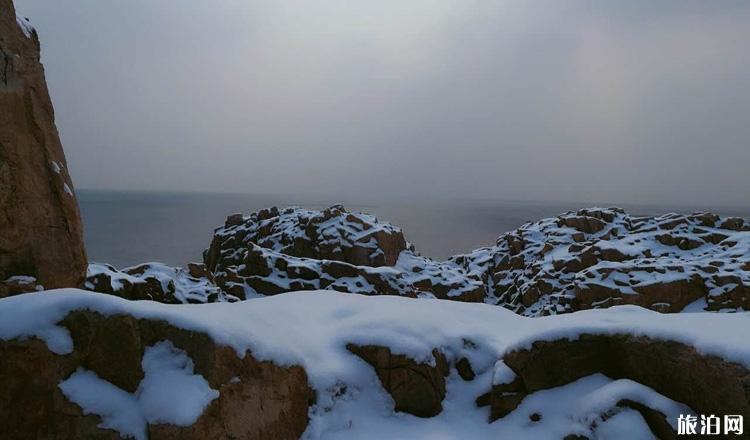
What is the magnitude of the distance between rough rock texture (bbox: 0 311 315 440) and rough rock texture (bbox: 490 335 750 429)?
4293mm

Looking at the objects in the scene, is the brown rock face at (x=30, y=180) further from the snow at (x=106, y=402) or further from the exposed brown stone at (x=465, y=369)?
the exposed brown stone at (x=465, y=369)

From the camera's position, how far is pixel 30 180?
13156 millimetres

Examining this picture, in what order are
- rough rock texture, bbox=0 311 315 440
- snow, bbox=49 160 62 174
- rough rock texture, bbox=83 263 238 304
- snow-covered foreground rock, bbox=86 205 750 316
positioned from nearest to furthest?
rough rock texture, bbox=0 311 315 440
snow, bbox=49 160 62 174
rough rock texture, bbox=83 263 238 304
snow-covered foreground rock, bbox=86 205 750 316

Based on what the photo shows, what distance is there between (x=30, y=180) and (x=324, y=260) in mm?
26930

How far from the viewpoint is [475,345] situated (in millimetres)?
10047

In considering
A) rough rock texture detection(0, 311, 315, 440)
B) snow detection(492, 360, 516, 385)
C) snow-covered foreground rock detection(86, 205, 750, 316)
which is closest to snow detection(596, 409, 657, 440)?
snow detection(492, 360, 516, 385)

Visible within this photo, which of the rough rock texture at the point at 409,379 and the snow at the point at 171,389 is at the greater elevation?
the snow at the point at 171,389

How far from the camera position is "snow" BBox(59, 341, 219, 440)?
21.8 ft

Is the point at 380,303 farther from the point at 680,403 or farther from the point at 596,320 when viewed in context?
the point at 680,403

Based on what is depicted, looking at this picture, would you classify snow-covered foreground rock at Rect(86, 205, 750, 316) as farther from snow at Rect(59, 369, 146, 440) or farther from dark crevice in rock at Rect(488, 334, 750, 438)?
dark crevice in rock at Rect(488, 334, 750, 438)

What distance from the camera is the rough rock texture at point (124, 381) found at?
6738mm

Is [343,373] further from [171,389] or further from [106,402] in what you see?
[106,402]

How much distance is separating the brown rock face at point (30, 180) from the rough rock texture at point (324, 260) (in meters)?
23.2

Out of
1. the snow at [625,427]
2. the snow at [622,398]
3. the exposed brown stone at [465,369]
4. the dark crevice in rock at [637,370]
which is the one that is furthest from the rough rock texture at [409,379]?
the snow at [625,427]
